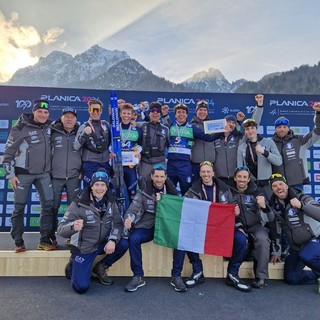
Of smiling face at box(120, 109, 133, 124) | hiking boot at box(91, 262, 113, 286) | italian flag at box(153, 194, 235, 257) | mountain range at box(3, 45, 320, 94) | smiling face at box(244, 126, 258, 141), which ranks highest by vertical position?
mountain range at box(3, 45, 320, 94)

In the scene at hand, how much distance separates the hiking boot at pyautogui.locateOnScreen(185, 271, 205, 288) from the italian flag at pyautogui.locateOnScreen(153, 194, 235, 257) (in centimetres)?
30

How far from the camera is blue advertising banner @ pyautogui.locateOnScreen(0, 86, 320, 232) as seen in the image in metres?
6.48

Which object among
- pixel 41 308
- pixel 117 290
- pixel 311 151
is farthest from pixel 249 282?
pixel 311 151

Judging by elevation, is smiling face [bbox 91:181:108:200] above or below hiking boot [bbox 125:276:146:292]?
above

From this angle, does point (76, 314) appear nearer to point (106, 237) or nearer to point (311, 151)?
point (106, 237)

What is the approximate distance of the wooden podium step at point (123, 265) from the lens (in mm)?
3988

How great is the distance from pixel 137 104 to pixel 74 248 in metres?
4.02

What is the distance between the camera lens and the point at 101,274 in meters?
3.76

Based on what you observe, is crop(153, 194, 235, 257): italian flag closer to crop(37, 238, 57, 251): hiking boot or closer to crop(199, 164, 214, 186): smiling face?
crop(199, 164, 214, 186): smiling face

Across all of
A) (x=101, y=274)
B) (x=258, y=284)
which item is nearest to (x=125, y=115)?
(x=101, y=274)

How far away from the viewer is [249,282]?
386 centimetres

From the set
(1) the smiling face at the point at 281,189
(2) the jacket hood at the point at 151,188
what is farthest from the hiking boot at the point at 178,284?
(1) the smiling face at the point at 281,189

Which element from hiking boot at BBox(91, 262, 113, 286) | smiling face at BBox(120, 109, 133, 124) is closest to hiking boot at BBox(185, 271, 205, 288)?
hiking boot at BBox(91, 262, 113, 286)

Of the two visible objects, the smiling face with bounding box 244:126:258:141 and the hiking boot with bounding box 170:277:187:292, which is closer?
the hiking boot with bounding box 170:277:187:292
